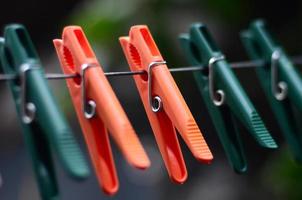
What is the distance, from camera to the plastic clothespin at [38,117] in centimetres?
76

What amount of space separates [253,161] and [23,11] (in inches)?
34.0

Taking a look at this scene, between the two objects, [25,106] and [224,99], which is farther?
[224,99]

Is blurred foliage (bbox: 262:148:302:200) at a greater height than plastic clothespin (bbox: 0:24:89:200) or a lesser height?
lesser

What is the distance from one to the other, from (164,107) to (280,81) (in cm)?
24

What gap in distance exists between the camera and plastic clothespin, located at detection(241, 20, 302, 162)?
110 centimetres

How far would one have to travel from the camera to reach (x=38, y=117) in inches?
31.9

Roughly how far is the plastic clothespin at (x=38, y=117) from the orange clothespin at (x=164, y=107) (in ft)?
0.47

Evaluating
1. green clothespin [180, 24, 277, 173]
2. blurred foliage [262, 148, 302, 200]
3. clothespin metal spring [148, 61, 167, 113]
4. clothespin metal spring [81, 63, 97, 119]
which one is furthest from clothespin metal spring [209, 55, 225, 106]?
blurred foliage [262, 148, 302, 200]

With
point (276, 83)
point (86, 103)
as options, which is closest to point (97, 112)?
point (86, 103)

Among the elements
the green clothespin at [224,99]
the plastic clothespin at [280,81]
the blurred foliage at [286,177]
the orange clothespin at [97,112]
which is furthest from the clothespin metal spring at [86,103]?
the blurred foliage at [286,177]

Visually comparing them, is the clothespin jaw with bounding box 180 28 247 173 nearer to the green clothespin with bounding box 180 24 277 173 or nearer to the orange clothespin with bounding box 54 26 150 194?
the green clothespin with bounding box 180 24 277 173

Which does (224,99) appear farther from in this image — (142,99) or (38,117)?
(38,117)

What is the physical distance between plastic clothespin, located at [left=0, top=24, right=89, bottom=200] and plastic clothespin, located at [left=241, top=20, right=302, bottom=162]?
364 millimetres

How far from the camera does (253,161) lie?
240 centimetres
